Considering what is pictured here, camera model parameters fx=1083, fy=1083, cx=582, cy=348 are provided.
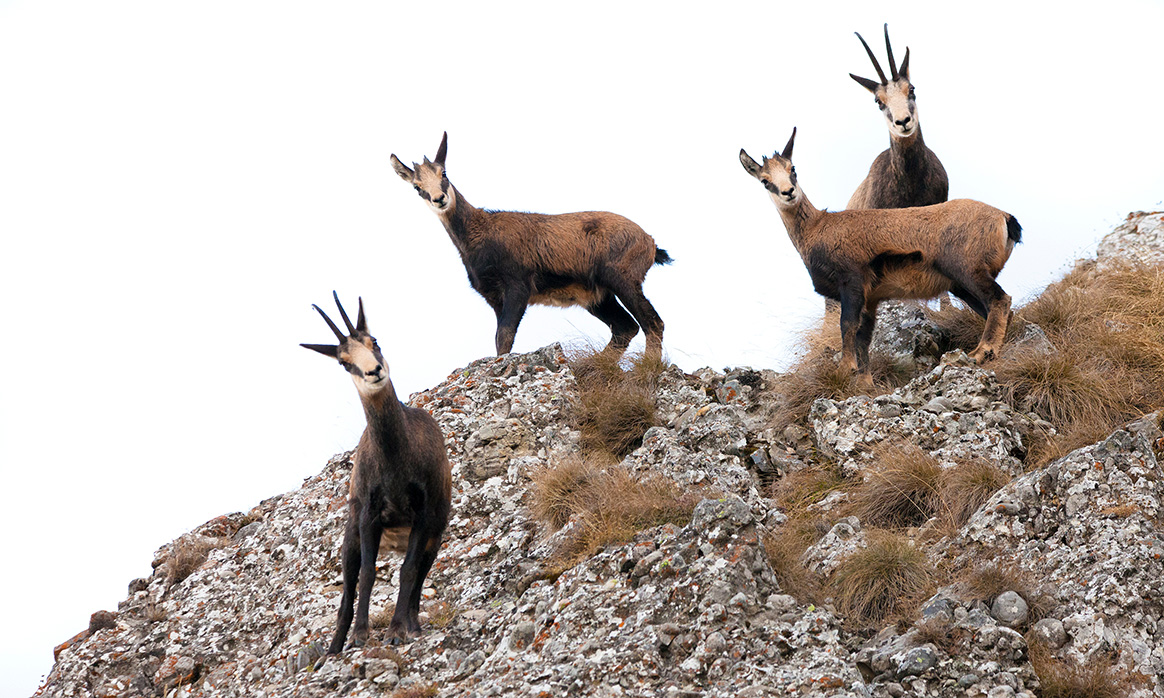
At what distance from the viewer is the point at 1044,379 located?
35.6ft

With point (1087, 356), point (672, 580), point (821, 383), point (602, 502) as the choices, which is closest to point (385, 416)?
point (602, 502)

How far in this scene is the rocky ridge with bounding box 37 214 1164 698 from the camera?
6.94 meters

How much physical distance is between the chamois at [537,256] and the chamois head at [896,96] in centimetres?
326

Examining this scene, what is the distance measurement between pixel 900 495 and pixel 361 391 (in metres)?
4.79

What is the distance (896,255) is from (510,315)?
4.36m

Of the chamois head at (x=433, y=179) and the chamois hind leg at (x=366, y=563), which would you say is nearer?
the chamois hind leg at (x=366, y=563)

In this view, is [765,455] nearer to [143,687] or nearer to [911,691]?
[911,691]

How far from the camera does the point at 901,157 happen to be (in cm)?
1341

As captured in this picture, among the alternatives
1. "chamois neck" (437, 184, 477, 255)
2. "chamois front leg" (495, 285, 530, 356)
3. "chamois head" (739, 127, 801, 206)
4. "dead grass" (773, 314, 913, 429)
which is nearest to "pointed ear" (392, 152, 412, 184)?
"chamois neck" (437, 184, 477, 255)

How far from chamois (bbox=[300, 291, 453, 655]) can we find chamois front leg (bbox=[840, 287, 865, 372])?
206 inches

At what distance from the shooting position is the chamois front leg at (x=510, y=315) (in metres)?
12.6

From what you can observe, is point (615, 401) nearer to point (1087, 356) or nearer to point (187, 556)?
point (187, 556)

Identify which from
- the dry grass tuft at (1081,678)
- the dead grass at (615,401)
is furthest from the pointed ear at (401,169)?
the dry grass tuft at (1081,678)

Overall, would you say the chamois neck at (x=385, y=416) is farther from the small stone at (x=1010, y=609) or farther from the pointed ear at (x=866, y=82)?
the pointed ear at (x=866, y=82)
